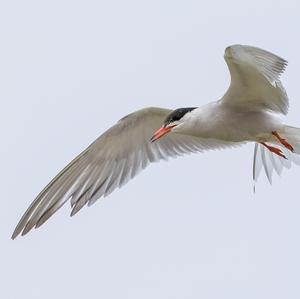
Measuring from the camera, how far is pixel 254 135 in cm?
958

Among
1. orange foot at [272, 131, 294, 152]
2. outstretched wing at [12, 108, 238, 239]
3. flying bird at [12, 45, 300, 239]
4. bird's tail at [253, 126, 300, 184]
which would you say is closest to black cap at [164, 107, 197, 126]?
flying bird at [12, 45, 300, 239]

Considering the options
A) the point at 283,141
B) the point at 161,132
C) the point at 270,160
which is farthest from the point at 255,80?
the point at 270,160

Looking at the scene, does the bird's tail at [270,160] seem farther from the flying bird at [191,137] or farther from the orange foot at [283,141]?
the orange foot at [283,141]

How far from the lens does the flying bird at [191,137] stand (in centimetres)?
909

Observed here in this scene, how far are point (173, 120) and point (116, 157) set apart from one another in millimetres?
1064

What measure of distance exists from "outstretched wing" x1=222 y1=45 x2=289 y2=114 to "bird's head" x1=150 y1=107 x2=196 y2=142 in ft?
1.44

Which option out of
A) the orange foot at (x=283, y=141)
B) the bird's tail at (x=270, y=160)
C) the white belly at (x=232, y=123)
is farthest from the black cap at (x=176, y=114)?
the bird's tail at (x=270, y=160)

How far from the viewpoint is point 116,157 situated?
1066 cm

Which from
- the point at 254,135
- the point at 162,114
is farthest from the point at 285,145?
the point at 162,114

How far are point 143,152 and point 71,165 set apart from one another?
2.45ft

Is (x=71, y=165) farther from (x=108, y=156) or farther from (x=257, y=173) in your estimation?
(x=257, y=173)

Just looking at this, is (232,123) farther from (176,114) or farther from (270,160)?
(270,160)

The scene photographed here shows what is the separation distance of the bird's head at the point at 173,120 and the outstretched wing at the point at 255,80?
1.44 feet

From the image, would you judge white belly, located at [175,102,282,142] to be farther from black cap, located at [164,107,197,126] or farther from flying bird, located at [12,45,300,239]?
black cap, located at [164,107,197,126]
